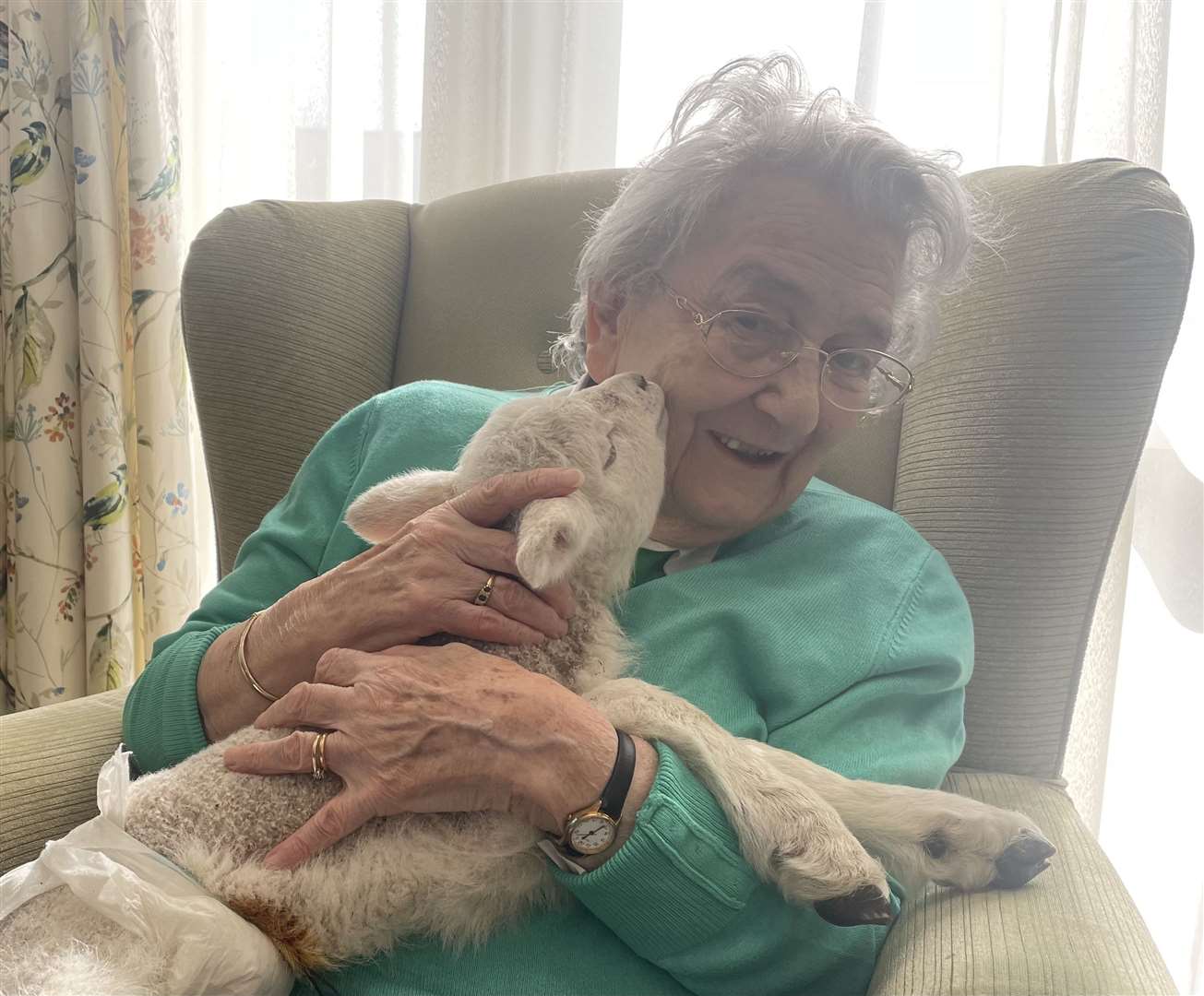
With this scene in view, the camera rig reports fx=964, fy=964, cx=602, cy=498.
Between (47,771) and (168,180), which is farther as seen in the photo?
(168,180)

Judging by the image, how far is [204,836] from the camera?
1.30 m

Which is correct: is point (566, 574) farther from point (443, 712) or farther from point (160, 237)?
point (160, 237)

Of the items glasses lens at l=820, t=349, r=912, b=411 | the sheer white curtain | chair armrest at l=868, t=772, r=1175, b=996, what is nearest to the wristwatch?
chair armrest at l=868, t=772, r=1175, b=996

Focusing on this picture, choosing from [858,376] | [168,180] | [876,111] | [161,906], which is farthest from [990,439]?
[168,180]

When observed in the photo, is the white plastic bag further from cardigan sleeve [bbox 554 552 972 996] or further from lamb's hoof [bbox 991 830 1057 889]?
lamb's hoof [bbox 991 830 1057 889]

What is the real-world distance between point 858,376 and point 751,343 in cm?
24

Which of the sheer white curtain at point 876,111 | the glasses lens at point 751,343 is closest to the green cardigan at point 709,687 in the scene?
the glasses lens at point 751,343

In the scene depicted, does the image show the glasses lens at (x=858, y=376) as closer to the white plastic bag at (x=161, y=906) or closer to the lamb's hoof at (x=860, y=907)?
the lamb's hoof at (x=860, y=907)

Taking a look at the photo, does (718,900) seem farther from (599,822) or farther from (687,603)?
(687,603)

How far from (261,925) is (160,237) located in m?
2.88

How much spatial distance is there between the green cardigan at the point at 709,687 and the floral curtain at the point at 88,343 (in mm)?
1854

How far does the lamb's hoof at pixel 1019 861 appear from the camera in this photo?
133 centimetres

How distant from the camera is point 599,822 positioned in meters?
1.27

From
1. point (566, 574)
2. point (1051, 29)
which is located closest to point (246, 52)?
point (1051, 29)
